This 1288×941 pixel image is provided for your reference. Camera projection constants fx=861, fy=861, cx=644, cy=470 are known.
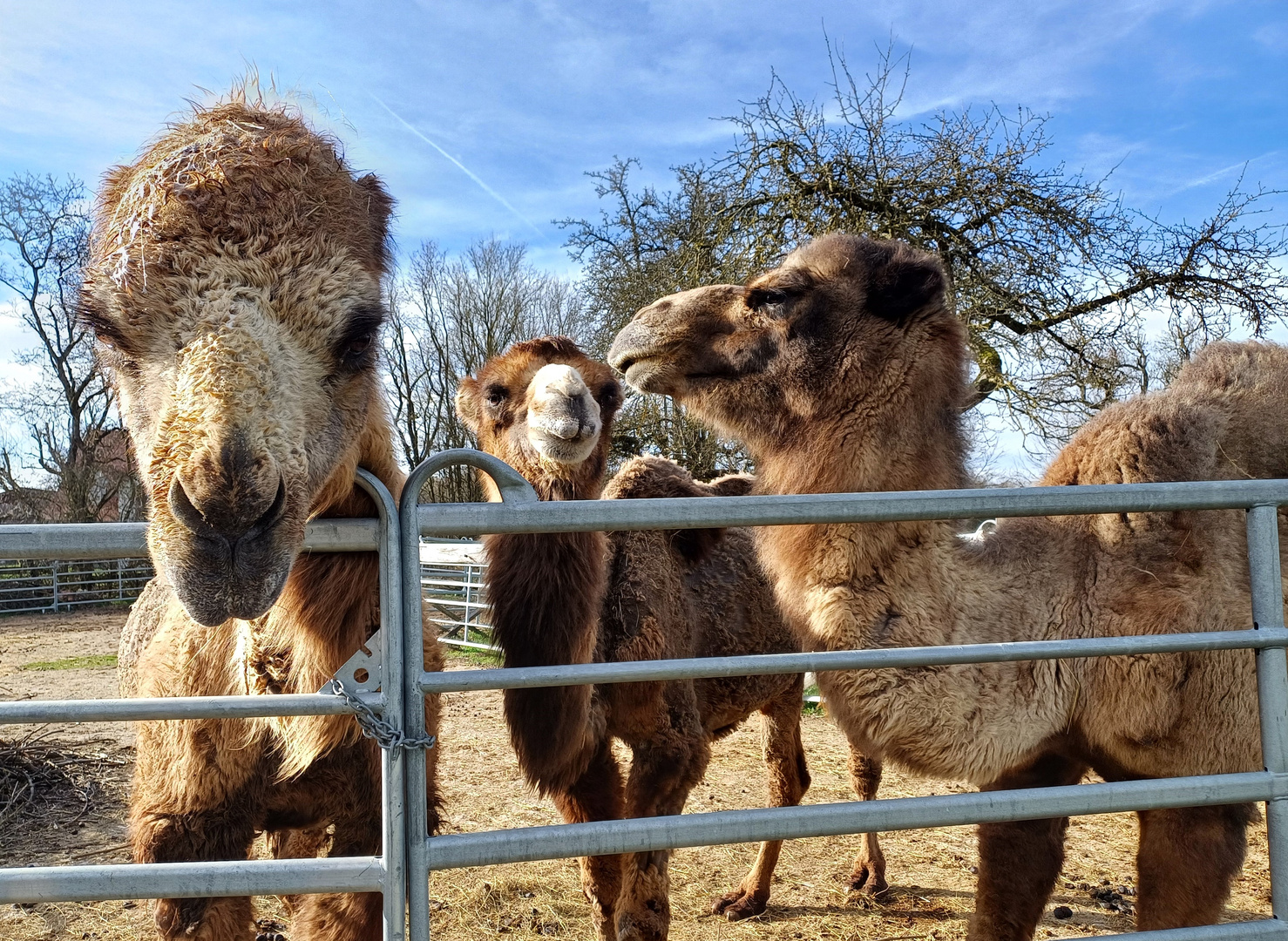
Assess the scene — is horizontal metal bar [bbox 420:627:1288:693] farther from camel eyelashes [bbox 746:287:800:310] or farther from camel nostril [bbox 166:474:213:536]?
camel eyelashes [bbox 746:287:800:310]

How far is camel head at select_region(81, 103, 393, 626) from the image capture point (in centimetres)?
143

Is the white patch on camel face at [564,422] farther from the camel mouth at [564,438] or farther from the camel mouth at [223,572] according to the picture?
the camel mouth at [223,572]

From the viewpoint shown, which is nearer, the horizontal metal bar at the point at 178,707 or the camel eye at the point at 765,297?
the horizontal metal bar at the point at 178,707

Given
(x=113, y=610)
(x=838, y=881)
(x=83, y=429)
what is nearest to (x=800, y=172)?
(x=838, y=881)

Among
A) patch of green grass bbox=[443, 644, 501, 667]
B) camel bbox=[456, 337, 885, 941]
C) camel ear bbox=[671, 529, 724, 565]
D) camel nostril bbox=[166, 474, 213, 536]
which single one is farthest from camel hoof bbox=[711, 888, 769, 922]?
patch of green grass bbox=[443, 644, 501, 667]

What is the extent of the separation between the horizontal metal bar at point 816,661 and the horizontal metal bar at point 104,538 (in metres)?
0.30

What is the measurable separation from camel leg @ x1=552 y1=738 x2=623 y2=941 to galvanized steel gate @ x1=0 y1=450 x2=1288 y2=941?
2.12 metres

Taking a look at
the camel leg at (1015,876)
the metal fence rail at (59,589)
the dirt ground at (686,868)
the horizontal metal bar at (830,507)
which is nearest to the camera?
the horizontal metal bar at (830,507)

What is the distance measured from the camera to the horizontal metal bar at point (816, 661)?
1.59m

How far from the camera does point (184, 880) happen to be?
1.51 m

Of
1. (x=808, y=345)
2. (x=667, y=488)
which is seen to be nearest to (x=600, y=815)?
(x=667, y=488)

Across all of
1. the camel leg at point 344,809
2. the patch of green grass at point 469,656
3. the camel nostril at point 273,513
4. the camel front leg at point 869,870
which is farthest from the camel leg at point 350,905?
the patch of green grass at point 469,656

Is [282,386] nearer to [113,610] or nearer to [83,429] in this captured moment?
[113,610]

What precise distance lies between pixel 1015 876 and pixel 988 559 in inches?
38.8
